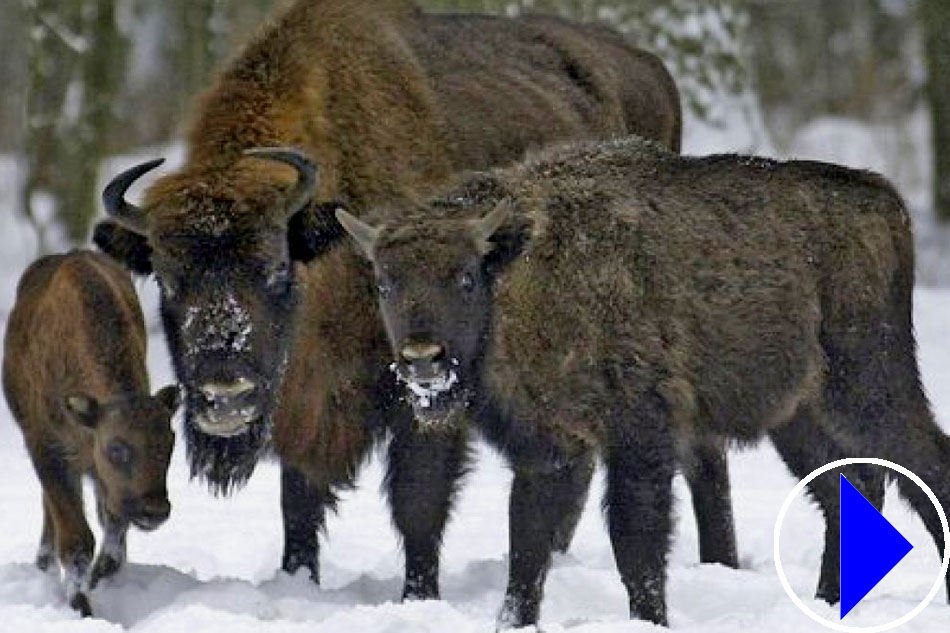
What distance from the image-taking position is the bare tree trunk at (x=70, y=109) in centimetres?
1834

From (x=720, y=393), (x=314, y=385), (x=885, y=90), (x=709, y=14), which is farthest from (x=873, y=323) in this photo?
(x=885, y=90)

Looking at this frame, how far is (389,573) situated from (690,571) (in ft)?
4.58

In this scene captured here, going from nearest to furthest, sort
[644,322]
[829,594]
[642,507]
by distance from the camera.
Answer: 1. [642,507]
2. [644,322]
3. [829,594]

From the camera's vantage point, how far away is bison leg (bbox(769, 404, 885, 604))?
27.7ft

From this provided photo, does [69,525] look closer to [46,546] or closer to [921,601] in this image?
[46,546]

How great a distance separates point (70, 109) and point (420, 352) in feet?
41.9

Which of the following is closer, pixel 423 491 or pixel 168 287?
pixel 168 287

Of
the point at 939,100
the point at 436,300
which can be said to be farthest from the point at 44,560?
the point at 939,100

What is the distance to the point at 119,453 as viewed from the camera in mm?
8539

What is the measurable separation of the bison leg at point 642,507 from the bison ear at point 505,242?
679mm

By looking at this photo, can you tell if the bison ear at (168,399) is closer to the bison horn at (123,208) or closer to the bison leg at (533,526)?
the bison horn at (123,208)

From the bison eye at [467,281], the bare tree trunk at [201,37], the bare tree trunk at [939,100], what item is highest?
the bison eye at [467,281]

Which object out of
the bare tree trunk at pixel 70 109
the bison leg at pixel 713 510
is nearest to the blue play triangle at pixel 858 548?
the bison leg at pixel 713 510

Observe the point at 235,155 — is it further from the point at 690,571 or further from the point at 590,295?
the point at 690,571
